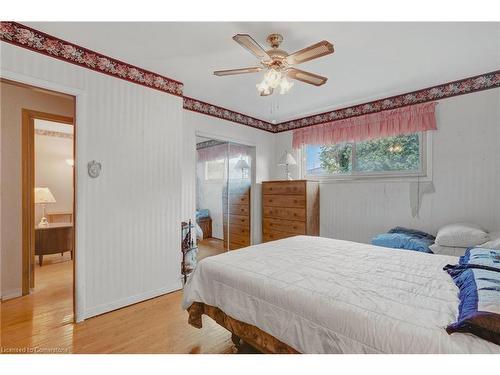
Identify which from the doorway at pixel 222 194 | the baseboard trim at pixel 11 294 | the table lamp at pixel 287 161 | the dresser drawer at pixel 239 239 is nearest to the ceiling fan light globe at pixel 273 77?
the doorway at pixel 222 194

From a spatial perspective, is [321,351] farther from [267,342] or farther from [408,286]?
[408,286]

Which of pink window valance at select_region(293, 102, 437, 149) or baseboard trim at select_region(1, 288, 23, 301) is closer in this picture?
baseboard trim at select_region(1, 288, 23, 301)

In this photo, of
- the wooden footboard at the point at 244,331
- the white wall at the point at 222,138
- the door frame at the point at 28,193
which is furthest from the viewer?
the white wall at the point at 222,138

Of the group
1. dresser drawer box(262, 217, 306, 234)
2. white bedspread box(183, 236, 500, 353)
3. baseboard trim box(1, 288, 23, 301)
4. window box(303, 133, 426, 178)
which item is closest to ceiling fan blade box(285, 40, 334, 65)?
white bedspread box(183, 236, 500, 353)

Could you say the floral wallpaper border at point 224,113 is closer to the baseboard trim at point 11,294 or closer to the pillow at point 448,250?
the baseboard trim at point 11,294

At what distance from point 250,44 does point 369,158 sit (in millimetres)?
2747

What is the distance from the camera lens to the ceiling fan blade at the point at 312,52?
1597 millimetres

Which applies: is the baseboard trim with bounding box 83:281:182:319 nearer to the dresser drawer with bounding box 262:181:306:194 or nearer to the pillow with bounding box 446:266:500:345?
the dresser drawer with bounding box 262:181:306:194

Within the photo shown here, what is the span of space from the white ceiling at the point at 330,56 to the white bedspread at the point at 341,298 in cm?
176

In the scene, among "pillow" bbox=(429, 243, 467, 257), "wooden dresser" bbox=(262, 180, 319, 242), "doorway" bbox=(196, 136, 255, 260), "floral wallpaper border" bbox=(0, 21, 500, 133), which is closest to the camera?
"floral wallpaper border" bbox=(0, 21, 500, 133)

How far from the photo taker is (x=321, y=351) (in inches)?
45.6

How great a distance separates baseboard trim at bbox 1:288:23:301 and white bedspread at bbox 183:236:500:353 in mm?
2294

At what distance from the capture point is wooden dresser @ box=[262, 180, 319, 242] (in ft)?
12.6

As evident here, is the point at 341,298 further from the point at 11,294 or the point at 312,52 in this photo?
the point at 11,294
